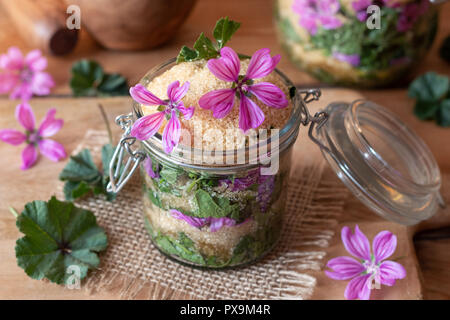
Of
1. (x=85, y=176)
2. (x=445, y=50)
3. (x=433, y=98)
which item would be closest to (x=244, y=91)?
(x=85, y=176)

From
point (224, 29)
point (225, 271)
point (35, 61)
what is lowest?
point (225, 271)

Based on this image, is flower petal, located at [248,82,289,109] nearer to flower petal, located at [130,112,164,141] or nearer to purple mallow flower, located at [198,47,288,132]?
purple mallow flower, located at [198,47,288,132]

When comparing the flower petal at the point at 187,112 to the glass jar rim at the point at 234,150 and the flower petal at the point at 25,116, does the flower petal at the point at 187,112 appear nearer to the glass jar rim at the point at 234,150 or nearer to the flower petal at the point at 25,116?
the glass jar rim at the point at 234,150

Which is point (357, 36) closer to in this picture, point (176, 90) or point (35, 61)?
point (176, 90)

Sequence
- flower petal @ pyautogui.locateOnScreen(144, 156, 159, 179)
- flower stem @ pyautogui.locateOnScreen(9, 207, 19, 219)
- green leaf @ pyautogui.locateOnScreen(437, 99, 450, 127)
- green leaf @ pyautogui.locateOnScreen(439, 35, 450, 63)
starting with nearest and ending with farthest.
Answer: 1. flower petal @ pyautogui.locateOnScreen(144, 156, 159, 179)
2. flower stem @ pyautogui.locateOnScreen(9, 207, 19, 219)
3. green leaf @ pyautogui.locateOnScreen(437, 99, 450, 127)
4. green leaf @ pyautogui.locateOnScreen(439, 35, 450, 63)

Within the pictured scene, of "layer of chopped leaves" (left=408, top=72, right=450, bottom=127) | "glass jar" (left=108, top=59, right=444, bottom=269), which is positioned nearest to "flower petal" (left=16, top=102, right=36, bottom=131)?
"glass jar" (left=108, top=59, right=444, bottom=269)

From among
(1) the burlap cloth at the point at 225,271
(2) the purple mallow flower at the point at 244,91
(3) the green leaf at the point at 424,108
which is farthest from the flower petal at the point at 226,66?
(3) the green leaf at the point at 424,108

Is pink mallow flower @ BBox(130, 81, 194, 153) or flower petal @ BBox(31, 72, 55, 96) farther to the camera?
flower petal @ BBox(31, 72, 55, 96)
